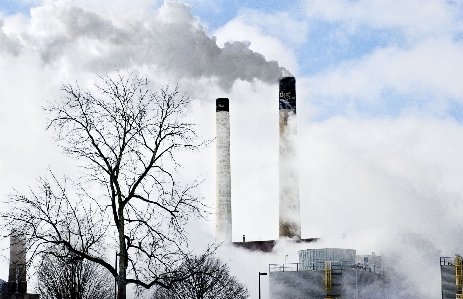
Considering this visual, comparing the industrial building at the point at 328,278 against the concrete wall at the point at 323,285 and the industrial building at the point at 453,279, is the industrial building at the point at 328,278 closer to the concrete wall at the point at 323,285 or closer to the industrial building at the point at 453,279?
the concrete wall at the point at 323,285

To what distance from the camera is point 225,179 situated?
244 feet

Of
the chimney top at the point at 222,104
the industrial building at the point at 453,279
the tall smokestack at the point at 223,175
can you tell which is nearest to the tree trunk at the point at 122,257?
the industrial building at the point at 453,279

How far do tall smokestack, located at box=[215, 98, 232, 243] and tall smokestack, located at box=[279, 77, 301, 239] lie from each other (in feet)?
17.0

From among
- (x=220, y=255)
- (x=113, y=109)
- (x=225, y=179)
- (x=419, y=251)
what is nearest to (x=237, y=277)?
(x=220, y=255)

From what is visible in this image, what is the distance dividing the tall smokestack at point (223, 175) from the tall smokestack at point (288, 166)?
5.19 metres

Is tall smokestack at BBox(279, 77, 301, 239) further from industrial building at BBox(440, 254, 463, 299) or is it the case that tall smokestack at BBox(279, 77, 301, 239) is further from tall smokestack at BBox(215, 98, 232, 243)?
industrial building at BBox(440, 254, 463, 299)

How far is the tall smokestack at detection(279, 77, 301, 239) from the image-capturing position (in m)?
73.8

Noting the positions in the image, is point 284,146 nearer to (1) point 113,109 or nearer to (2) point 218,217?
(2) point 218,217

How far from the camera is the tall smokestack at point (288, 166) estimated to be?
242 ft

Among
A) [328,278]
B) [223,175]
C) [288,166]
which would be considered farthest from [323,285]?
[223,175]

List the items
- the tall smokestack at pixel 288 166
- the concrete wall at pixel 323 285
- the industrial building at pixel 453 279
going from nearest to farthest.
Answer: the industrial building at pixel 453 279 → the concrete wall at pixel 323 285 → the tall smokestack at pixel 288 166

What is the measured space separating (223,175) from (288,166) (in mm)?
6597

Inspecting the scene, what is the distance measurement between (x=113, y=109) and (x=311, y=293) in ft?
170

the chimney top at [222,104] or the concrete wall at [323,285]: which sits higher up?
the chimney top at [222,104]
